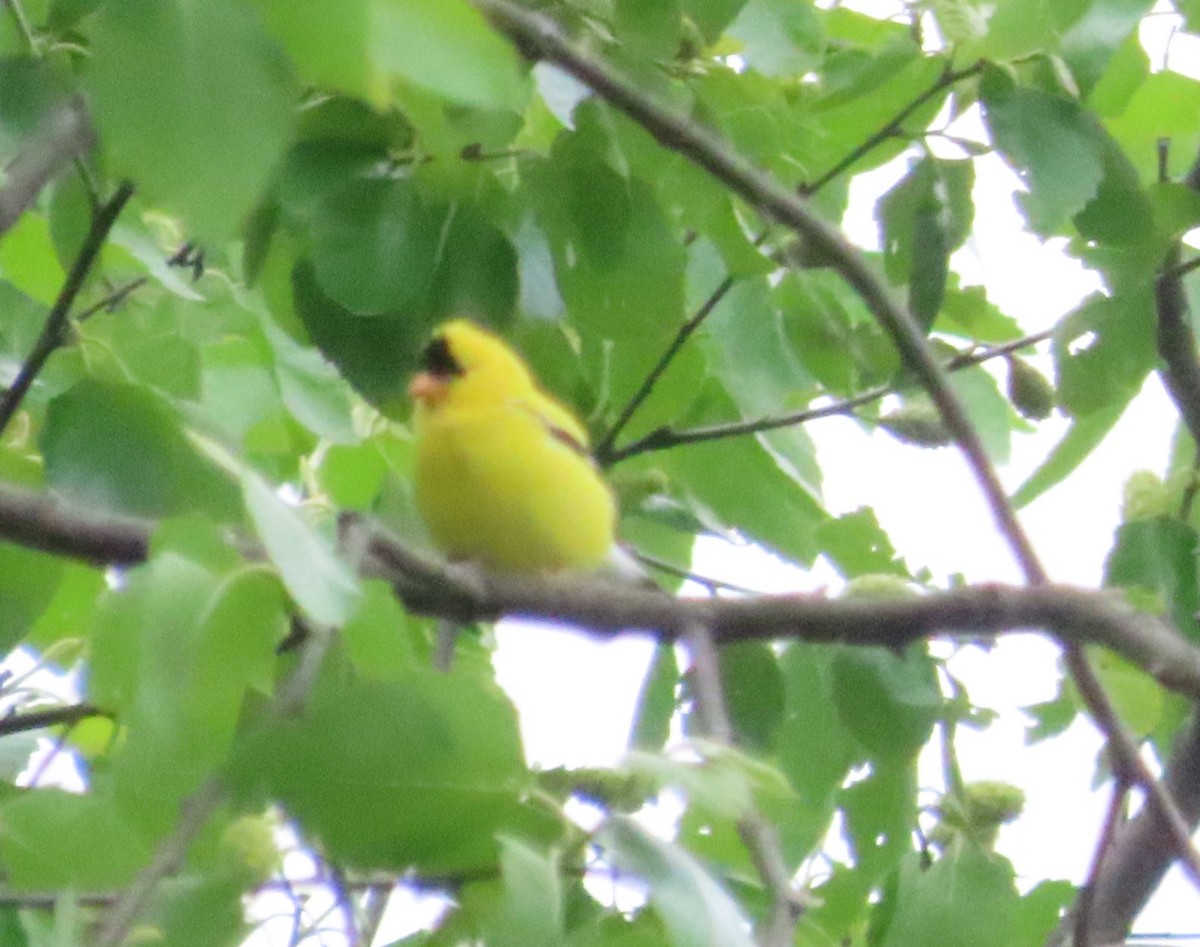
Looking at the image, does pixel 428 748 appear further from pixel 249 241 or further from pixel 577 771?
pixel 249 241

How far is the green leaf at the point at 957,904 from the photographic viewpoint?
156 centimetres

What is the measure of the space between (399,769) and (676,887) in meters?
0.17

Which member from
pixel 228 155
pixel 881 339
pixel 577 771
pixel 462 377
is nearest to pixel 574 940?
pixel 577 771

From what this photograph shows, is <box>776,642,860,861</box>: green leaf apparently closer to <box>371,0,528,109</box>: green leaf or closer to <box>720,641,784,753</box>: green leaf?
<box>720,641,784,753</box>: green leaf

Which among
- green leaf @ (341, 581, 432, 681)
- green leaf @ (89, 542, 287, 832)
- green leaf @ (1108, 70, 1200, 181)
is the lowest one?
green leaf @ (89, 542, 287, 832)

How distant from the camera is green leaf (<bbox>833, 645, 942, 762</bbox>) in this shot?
170cm

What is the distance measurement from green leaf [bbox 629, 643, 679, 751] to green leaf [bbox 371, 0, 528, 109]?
4.09ft

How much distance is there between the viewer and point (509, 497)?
2.38 meters

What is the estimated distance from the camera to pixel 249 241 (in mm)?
1781

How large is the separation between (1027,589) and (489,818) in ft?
2.03

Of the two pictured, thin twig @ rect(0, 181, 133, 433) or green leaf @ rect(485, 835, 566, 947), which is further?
thin twig @ rect(0, 181, 133, 433)

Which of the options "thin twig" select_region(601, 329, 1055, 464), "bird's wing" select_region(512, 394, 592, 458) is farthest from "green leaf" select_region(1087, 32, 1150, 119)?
"bird's wing" select_region(512, 394, 592, 458)

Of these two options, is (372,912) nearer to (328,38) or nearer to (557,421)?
(557,421)

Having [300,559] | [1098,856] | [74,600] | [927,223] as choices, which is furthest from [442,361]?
[300,559]
